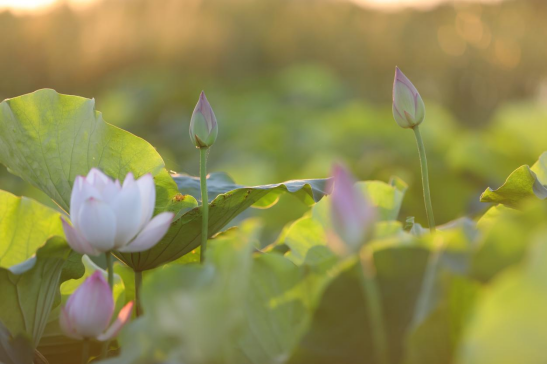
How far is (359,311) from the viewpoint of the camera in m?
0.30

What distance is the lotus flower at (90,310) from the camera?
0.36 meters

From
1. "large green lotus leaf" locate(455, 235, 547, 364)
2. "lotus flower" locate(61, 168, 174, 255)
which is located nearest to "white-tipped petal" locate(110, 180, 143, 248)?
"lotus flower" locate(61, 168, 174, 255)

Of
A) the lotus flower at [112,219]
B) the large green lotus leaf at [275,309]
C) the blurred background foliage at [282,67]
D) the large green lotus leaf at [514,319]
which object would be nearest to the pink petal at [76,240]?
the lotus flower at [112,219]

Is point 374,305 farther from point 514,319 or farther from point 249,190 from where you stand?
point 249,190

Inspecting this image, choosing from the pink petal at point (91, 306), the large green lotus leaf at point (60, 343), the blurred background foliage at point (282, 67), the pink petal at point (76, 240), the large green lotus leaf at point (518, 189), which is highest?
the blurred background foliage at point (282, 67)

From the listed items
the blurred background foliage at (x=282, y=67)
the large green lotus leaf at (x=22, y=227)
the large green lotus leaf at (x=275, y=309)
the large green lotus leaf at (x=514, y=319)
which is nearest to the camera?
the large green lotus leaf at (x=514, y=319)

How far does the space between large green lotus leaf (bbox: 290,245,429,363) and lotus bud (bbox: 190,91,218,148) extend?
0.23 metres

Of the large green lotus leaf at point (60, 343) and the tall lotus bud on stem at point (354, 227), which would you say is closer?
the tall lotus bud on stem at point (354, 227)

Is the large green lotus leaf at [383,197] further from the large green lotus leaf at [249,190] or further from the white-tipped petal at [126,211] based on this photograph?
the white-tipped petal at [126,211]

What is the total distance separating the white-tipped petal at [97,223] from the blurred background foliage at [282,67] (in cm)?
257

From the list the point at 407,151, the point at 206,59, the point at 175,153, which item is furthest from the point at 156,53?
the point at 407,151

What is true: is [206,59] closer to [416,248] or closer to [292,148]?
[292,148]

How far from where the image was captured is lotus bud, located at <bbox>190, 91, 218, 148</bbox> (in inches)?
19.4

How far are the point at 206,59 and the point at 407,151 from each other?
3849 millimetres
